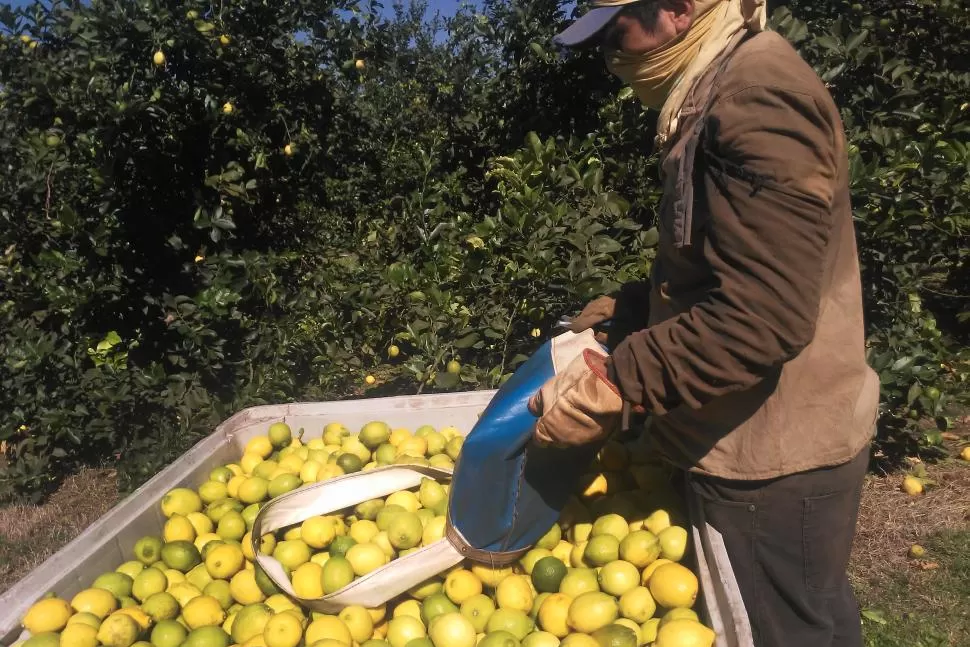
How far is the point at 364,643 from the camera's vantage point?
192cm

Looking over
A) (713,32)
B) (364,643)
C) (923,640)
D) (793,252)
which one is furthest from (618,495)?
(923,640)

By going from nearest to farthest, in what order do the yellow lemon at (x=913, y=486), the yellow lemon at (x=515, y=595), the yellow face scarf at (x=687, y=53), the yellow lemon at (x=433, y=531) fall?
the yellow face scarf at (x=687, y=53)
the yellow lemon at (x=515, y=595)
the yellow lemon at (x=433, y=531)
the yellow lemon at (x=913, y=486)

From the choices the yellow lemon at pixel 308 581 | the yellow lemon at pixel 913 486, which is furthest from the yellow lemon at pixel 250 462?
the yellow lemon at pixel 913 486

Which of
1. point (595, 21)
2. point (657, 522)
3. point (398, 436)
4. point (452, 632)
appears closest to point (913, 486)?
point (657, 522)

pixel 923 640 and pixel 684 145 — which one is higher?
pixel 684 145

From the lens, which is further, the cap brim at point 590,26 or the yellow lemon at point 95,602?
the yellow lemon at point 95,602

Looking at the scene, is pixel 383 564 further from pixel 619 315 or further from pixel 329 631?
pixel 619 315

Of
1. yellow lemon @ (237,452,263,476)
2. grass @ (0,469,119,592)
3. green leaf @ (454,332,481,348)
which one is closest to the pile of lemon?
yellow lemon @ (237,452,263,476)

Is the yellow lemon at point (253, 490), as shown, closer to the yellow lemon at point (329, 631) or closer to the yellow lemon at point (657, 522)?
the yellow lemon at point (329, 631)

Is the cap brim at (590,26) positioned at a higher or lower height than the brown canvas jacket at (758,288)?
higher

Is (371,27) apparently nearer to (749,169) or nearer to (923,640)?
(749,169)

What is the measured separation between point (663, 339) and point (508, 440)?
614 millimetres

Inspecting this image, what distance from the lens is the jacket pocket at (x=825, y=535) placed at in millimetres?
1668

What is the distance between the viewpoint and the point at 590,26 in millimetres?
1606
